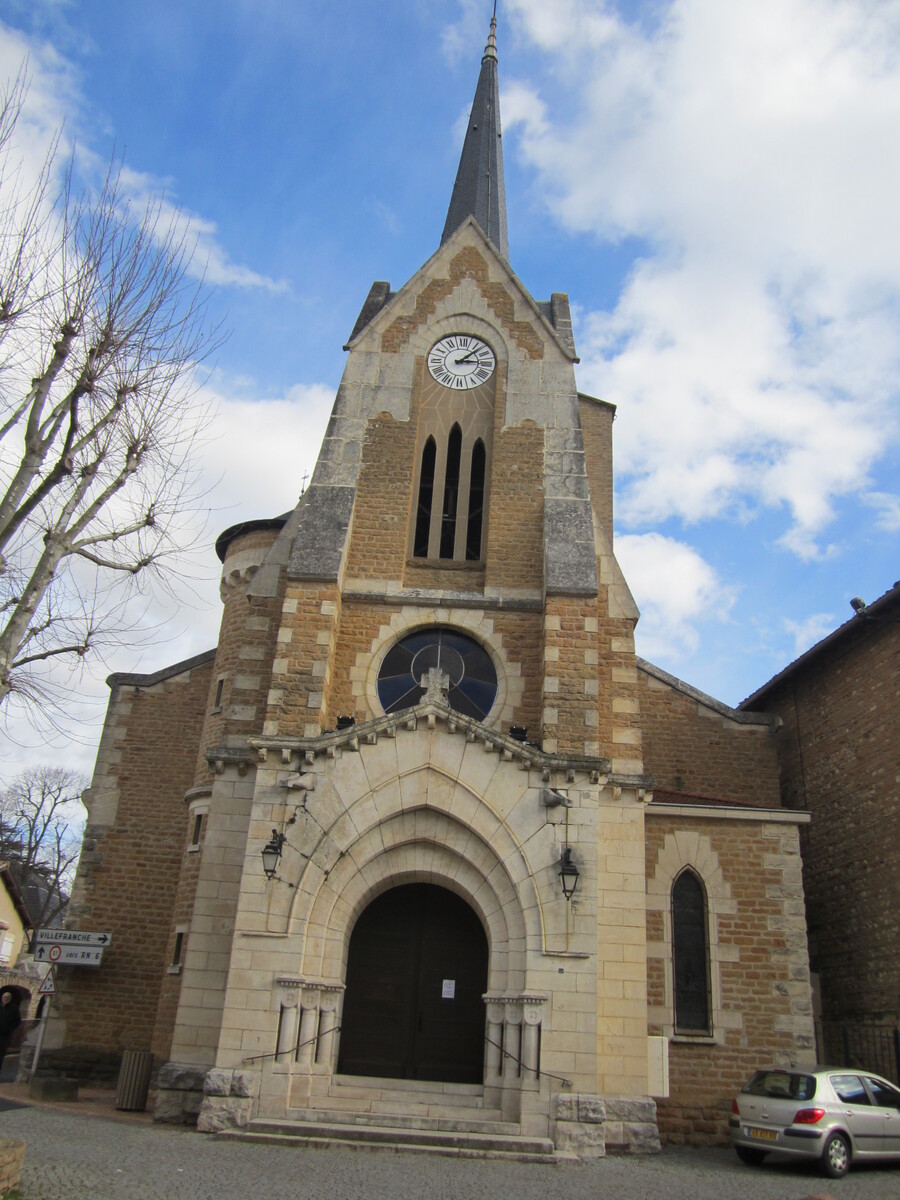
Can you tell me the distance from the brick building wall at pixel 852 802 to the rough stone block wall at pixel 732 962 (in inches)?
87.8

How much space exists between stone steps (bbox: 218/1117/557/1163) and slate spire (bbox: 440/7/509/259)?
20391mm

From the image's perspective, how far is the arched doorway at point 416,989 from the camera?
13.4 m

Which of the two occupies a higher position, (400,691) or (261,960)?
(400,691)

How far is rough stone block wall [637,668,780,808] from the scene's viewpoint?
1894 cm

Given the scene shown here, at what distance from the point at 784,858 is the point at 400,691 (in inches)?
255

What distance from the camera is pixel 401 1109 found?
38.6 ft

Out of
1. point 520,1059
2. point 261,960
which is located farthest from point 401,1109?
point 261,960

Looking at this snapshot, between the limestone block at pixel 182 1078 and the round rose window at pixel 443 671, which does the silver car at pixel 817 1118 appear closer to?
the round rose window at pixel 443 671

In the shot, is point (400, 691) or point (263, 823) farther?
point (400, 691)

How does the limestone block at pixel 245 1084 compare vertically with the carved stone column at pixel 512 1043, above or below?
below

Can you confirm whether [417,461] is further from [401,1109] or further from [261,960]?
[401,1109]

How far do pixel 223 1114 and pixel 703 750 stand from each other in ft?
37.4

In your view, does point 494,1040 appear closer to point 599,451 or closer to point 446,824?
point 446,824

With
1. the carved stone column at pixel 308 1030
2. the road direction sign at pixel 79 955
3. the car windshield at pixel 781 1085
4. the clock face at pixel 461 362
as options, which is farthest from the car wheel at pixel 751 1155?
the clock face at pixel 461 362
